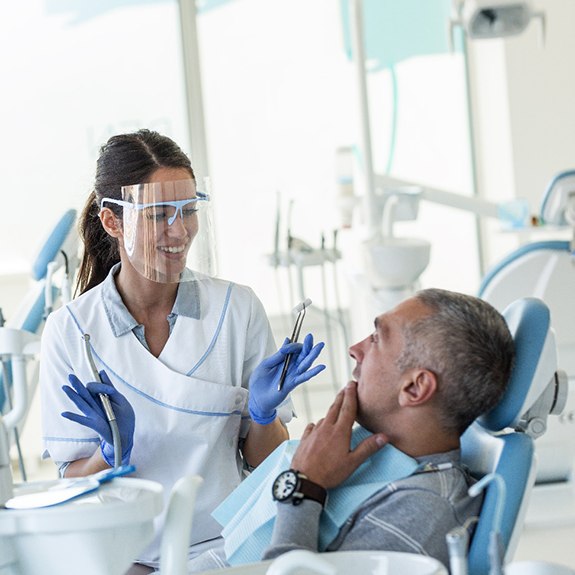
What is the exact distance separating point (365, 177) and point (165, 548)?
2.37 m

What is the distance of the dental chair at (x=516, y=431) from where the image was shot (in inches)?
57.2

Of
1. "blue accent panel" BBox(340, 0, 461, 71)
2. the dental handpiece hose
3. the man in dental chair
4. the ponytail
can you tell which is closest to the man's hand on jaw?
the man in dental chair

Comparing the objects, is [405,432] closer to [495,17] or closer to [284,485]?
[284,485]

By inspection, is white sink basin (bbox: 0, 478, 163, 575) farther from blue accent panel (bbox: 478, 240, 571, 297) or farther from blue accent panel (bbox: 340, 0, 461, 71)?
blue accent panel (bbox: 340, 0, 461, 71)

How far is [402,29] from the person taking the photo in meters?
5.58

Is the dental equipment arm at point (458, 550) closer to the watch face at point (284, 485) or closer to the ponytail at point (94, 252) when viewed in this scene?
the watch face at point (284, 485)

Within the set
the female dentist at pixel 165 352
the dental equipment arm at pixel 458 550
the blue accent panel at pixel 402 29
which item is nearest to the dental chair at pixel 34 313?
the female dentist at pixel 165 352

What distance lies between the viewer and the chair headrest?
61.4 inches

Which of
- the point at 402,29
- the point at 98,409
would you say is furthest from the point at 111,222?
the point at 402,29

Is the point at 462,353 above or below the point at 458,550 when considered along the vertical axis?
above

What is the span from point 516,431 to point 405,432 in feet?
0.61

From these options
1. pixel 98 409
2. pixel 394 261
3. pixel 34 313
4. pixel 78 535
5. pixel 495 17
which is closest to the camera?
pixel 78 535

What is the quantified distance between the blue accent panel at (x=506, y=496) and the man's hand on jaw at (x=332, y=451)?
17 cm

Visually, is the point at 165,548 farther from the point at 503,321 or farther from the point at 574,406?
the point at 574,406
